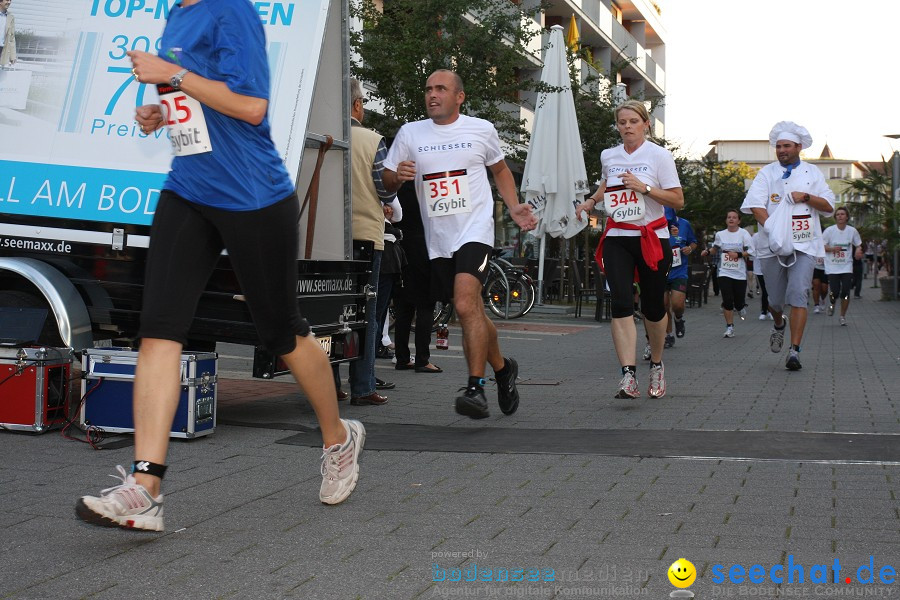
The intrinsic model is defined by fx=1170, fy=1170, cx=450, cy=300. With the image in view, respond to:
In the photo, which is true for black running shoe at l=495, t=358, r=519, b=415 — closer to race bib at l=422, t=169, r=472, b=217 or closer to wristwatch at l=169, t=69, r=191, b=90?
race bib at l=422, t=169, r=472, b=217

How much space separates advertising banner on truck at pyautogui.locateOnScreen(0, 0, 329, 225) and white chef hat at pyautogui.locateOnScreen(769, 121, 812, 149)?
4.80 m

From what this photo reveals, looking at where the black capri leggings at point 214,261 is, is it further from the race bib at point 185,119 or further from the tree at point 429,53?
the tree at point 429,53

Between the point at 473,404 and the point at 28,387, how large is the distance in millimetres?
2393

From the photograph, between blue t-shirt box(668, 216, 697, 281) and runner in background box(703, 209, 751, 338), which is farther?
runner in background box(703, 209, 751, 338)

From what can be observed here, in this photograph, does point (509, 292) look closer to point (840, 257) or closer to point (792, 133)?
point (840, 257)

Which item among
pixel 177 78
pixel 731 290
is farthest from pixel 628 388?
pixel 731 290

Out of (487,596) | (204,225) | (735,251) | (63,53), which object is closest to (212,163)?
(204,225)

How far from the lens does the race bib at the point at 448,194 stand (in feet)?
22.6

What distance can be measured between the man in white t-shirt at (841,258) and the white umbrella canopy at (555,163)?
4255 mm

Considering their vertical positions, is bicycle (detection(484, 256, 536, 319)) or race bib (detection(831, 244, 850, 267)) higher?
race bib (detection(831, 244, 850, 267))

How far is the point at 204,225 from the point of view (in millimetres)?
4109

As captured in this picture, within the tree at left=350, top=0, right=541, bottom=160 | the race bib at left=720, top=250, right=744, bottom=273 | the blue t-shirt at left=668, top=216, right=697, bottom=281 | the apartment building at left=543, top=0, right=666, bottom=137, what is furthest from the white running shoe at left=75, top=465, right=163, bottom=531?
the apartment building at left=543, top=0, right=666, bottom=137

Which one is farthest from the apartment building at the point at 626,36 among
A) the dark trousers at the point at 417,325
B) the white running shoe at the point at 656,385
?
the white running shoe at the point at 656,385

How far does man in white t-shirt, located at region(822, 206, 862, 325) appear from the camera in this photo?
19781 millimetres
